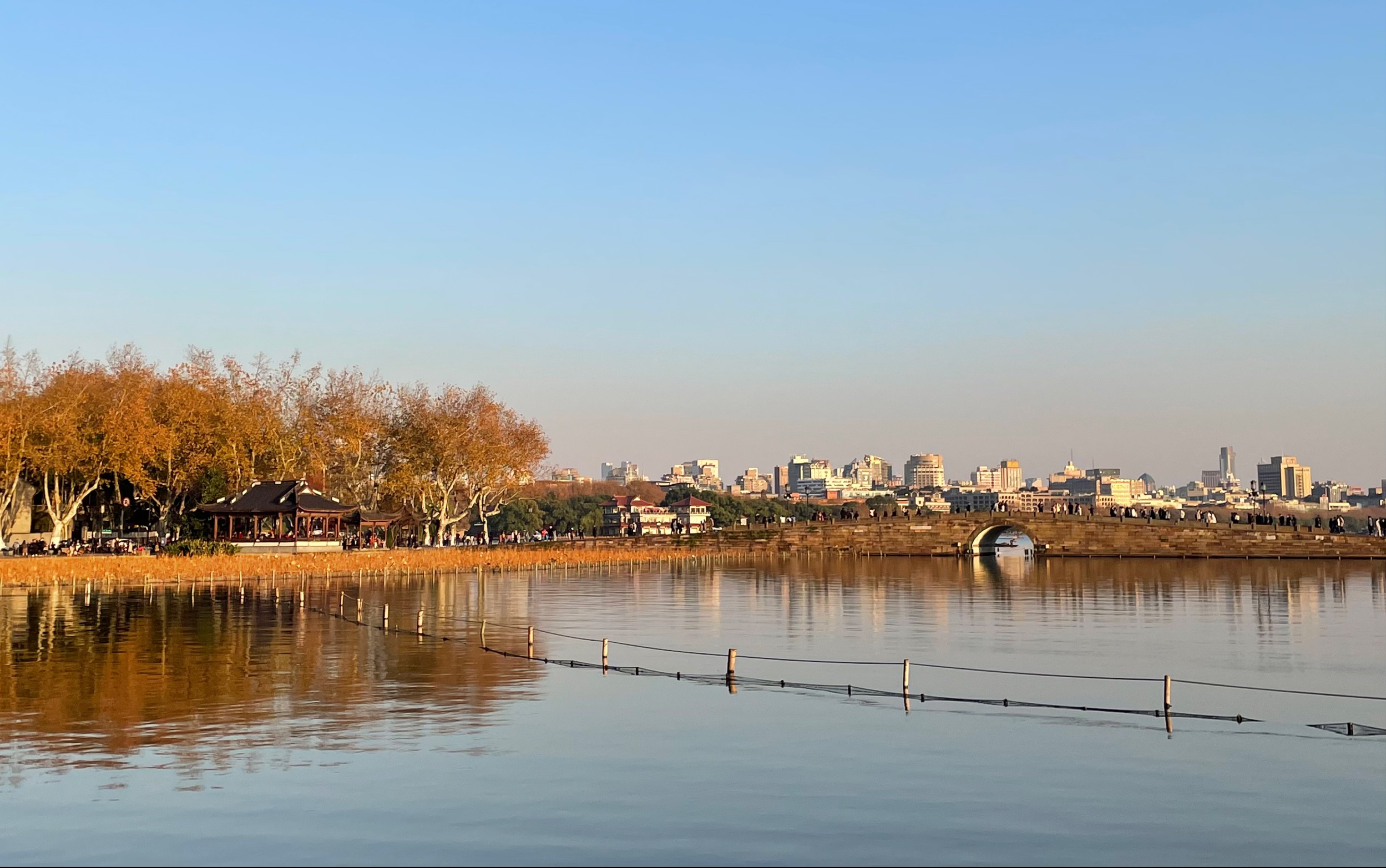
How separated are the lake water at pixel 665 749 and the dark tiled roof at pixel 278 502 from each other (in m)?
33.2

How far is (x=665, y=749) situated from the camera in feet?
85.7

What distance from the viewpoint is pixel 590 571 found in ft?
340

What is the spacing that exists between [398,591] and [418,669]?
36.8m

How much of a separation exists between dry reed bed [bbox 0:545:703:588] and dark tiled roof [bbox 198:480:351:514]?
11.0 feet

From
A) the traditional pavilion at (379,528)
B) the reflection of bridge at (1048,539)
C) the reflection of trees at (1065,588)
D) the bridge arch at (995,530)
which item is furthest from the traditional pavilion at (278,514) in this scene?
the bridge arch at (995,530)

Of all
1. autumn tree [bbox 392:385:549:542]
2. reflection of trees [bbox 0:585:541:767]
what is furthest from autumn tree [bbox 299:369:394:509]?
reflection of trees [bbox 0:585:541:767]

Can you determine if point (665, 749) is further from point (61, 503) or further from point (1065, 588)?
point (61, 503)

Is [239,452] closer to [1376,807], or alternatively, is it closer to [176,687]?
[176,687]

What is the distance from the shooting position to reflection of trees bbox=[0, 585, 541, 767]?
26422 millimetres

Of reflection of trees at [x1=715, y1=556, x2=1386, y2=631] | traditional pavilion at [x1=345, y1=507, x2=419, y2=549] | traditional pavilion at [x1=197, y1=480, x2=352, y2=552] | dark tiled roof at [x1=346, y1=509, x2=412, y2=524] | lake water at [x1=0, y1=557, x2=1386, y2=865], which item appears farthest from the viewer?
traditional pavilion at [x1=345, y1=507, x2=419, y2=549]

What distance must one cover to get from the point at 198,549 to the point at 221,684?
163ft

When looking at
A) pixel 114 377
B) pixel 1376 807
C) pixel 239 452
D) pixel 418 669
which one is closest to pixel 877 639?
pixel 418 669

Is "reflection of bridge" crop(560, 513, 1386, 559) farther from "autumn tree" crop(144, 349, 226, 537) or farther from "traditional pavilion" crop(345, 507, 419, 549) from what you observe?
"autumn tree" crop(144, 349, 226, 537)

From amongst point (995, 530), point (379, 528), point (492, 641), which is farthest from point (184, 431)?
point (995, 530)
